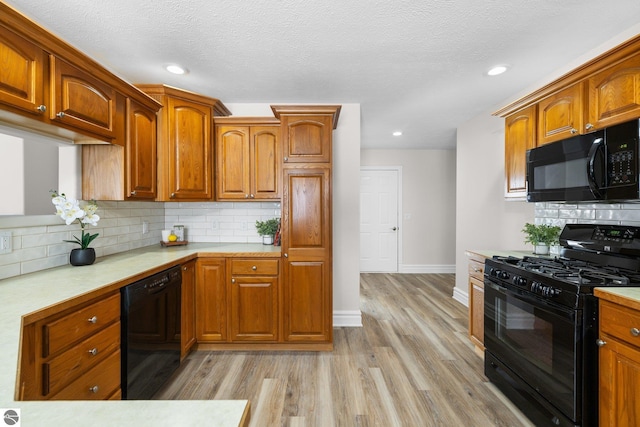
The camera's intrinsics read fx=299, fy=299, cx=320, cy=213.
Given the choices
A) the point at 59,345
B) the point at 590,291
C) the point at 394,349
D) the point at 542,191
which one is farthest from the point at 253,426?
the point at 542,191

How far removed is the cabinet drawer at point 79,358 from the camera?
126 cm

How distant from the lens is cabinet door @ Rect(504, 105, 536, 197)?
242 centimetres

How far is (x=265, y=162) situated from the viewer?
2.92 m

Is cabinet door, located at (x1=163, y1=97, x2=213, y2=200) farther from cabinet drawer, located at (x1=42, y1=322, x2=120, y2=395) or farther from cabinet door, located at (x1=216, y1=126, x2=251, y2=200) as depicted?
cabinet drawer, located at (x1=42, y1=322, x2=120, y2=395)

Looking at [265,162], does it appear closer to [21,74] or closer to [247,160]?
[247,160]

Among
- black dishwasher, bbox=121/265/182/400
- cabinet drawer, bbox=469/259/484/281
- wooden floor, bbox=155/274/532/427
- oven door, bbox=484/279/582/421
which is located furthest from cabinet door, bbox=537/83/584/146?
black dishwasher, bbox=121/265/182/400

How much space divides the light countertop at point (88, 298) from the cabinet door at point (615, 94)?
2.40 meters

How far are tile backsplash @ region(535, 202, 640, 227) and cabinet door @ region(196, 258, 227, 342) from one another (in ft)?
9.58

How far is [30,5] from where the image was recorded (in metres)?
1.70

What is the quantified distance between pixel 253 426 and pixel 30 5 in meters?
2.78

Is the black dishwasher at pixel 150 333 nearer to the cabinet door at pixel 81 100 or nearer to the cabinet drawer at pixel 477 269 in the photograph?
the cabinet door at pixel 81 100

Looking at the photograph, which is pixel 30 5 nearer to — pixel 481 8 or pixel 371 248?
pixel 481 8

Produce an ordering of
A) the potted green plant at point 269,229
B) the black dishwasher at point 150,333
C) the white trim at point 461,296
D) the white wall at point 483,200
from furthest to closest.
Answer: the white trim at point 461,296, the white wall at point 483,200, the potted green plant at point 269,229, the black dishwasher at point 150,333

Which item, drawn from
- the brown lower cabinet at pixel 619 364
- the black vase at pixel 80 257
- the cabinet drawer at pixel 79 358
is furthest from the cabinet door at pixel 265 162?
the brown lower cabinet at pixel 619 364
